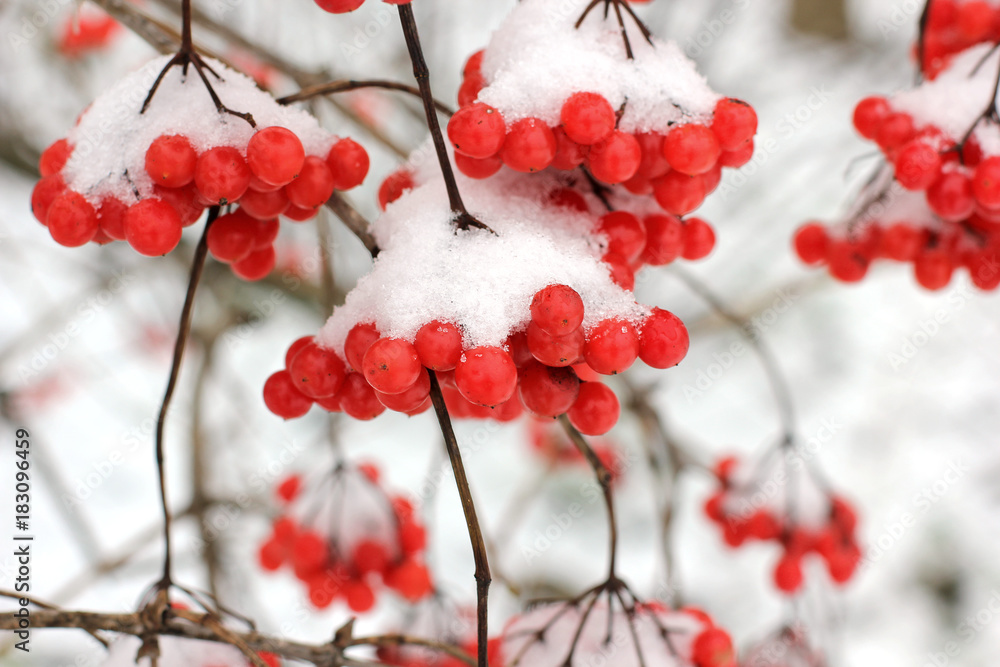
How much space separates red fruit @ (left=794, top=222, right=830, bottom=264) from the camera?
3.64 feet

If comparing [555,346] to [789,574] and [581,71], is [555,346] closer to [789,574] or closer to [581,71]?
[581,71]

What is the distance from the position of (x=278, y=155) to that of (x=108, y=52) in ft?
7.81

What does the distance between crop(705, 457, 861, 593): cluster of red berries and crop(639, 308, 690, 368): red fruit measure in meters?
0.81

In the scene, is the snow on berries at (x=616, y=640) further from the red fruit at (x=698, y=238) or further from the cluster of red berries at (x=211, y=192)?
the cluster of red berries at (x=211, y=192)

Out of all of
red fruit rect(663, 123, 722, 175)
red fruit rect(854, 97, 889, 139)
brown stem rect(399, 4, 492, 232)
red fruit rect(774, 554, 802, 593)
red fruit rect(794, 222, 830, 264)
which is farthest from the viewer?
red fruit rect(774, 554, 802, 593)

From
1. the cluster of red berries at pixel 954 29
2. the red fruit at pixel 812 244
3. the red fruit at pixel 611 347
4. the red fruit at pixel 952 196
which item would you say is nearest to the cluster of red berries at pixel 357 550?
the red fruit at pixel 611 347

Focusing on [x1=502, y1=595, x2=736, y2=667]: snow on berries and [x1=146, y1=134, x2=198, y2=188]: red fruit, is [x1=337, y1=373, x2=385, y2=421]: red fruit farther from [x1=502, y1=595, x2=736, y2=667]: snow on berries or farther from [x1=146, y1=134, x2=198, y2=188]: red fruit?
[x1=502, y1=595, x2=736, y2=667]: snow on berries

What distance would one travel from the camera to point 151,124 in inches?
26.5

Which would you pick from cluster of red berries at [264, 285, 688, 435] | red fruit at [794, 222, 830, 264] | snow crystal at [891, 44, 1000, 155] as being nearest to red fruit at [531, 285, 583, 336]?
cluster of red berries at [264, 285, 688, 435]

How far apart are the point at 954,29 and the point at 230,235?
3.32 feet

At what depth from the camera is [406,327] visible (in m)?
0.61

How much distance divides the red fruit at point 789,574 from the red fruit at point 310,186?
1065mm

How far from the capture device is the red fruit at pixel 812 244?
3.64 ft

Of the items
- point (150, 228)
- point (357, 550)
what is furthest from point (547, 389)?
point (357, 550)
